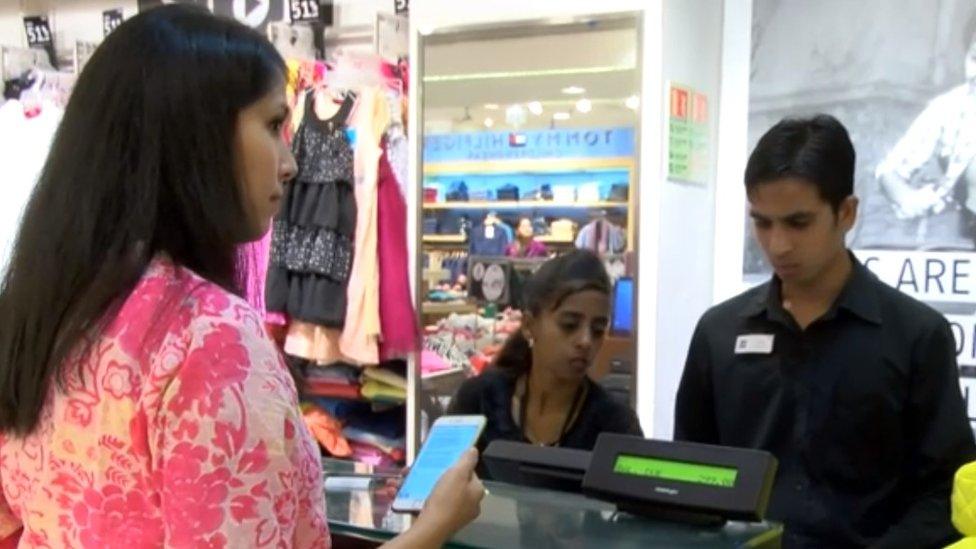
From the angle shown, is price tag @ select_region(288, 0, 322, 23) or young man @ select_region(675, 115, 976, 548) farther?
price tag @ select_region(288, 0, 322, 23)

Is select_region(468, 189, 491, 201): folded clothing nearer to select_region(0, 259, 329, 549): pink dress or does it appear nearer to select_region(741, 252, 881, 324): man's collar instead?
select_region(741, 252, 881, 324): man's collar

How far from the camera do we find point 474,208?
293cm

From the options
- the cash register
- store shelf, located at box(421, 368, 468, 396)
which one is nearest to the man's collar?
the cash register

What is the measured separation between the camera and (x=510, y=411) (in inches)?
74.0

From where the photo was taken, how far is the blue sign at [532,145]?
268 centimetres

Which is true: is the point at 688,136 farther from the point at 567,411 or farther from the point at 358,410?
the point at 358,410

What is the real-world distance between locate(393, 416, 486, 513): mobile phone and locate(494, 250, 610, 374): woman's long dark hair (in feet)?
2.77

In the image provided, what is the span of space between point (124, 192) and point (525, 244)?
6.81 feet

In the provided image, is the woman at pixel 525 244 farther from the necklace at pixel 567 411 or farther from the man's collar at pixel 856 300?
the man's collar at pixel 856 300

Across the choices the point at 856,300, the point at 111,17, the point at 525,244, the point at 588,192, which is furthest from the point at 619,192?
the point at 111,17

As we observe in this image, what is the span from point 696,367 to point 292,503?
3.34 ft

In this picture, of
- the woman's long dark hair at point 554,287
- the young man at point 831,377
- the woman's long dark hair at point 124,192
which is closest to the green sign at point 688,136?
the woman's long dark hair at point 554,287

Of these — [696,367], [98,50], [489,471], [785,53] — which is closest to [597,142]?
[785,53]

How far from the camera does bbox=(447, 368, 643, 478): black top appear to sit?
5.96 ft
